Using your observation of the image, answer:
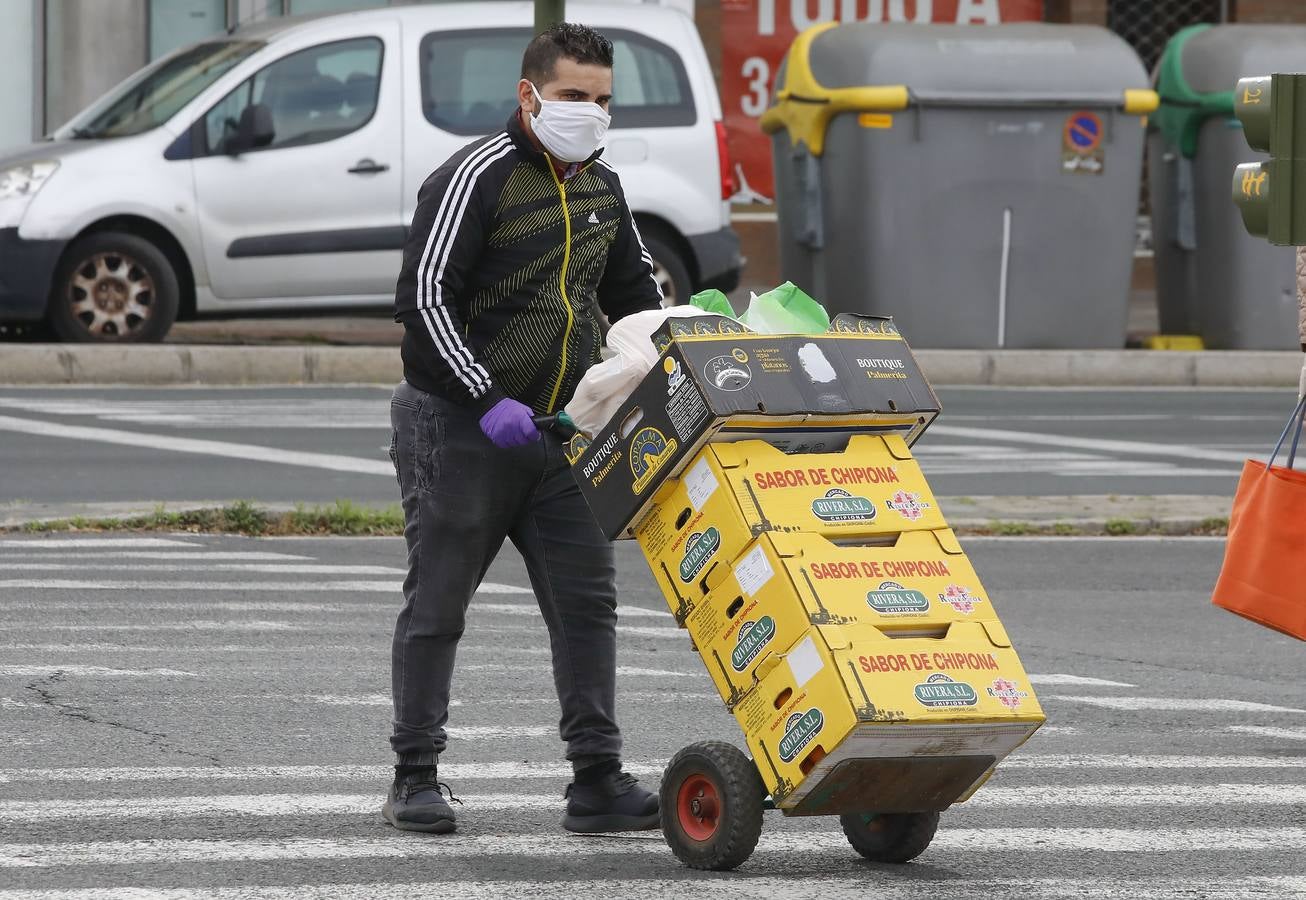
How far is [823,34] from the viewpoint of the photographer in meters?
17.6

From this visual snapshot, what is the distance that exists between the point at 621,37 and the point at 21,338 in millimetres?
4521

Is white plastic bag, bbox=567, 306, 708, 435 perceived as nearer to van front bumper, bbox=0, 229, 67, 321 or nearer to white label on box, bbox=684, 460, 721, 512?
white label on box, bbox=684, 460, 721, 512

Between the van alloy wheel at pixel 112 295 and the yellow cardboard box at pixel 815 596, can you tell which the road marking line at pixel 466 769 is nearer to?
the yellow cardboard box at pixel 815 596

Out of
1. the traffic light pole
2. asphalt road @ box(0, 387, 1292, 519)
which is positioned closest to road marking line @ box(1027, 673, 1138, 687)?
asphalt road @ box(0, 387, 1292, 519)

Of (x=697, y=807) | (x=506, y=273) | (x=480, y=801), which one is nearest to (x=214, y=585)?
(x=480, y=801)

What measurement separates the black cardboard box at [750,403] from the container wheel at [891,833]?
0.76m

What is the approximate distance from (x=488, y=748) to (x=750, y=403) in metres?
1.69

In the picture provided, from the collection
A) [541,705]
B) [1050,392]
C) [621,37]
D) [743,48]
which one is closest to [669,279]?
[621,37]

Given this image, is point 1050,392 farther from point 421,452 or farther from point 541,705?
point 421,452

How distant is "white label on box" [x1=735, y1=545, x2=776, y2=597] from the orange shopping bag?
142 cm

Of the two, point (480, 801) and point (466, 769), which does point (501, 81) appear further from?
point (480, 801)

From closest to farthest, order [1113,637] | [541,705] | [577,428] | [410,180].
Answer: [577,428] → [541,705] → [1113,637] → [410,180]

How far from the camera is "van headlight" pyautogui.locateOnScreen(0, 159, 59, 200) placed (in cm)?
1528

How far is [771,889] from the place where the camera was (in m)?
4.71
